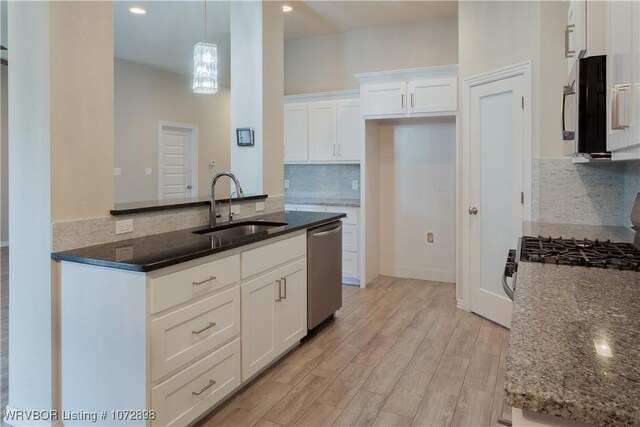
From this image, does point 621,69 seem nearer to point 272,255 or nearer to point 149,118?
point 272,255

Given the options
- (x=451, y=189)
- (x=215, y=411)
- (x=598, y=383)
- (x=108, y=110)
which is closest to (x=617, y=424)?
(x=598, y=383)

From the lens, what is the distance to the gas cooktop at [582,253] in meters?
1.62

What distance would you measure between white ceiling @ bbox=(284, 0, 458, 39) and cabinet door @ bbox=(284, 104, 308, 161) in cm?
97

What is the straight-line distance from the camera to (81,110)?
2.11 meters

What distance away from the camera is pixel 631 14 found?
119 centimetres

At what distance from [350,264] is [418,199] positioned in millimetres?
1146

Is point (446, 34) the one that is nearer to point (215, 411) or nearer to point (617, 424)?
point (215, 411)

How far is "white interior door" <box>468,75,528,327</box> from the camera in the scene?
341cm

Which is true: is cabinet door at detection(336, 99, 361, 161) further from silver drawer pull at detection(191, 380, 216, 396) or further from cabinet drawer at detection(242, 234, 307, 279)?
silver drawer pull at detection(191, 380, 216, 396)

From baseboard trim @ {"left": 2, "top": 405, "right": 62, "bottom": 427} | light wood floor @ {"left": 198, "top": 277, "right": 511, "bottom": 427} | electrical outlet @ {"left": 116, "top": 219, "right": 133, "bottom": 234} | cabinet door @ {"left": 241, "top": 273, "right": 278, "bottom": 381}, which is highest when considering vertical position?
electrical outlet @ {"left": 116, "top": 219, "right": 133, "bottom": 234}

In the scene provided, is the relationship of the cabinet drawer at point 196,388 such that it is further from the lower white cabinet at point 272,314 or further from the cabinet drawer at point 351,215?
the cabinet drawer at point 351,215

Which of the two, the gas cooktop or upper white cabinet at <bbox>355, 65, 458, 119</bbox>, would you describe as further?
upper white cabinet at <bbox>355, 65, 458, 119</bbox>

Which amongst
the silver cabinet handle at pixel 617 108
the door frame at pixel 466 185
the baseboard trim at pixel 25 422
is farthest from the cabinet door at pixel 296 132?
the silver cabinet handle at pixel 617 108

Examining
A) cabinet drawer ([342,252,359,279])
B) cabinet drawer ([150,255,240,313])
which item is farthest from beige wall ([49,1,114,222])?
cabinet drawer ([342,252,359,279])
